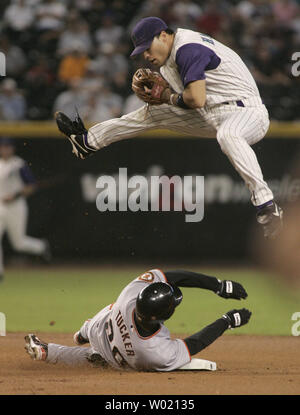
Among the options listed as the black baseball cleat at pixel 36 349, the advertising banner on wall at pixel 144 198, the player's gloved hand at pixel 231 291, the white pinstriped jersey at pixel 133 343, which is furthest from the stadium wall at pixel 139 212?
the white pinstriped jersey at pixel 133 343

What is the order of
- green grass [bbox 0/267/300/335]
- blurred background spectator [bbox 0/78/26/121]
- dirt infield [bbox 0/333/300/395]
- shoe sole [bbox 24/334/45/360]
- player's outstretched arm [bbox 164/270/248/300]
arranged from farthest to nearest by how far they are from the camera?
blurred background spectator [bbox 0/78/26/121]
green grass [bbox 0/267/300/335]
shoe sole [bbox 24/334/45/360]
player's outstretched arm [bbox 164/270/248/300]
dirt infield [bbox 0/333/300/395]

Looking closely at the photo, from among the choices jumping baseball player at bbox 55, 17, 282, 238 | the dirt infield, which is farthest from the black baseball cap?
the dirt infield

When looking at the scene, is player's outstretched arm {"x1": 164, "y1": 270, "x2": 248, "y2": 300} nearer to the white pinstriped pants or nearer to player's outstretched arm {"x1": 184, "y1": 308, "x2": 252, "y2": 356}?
player's outstretched arm {"x1": 184, "y1": 308, "x2": 252, "y2": 356}

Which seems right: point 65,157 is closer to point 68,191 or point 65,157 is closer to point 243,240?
point 68,191

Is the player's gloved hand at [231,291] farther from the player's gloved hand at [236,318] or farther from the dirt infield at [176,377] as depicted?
the dirt infield at [176,377]

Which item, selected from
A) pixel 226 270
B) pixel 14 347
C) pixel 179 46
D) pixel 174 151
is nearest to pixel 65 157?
pixel 174 151
